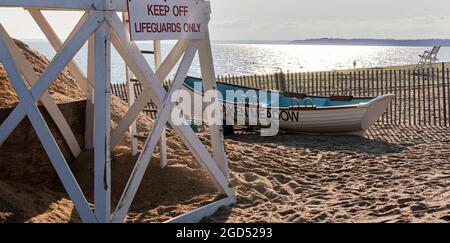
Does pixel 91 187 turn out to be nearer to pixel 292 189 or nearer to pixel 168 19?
pixel 168 19

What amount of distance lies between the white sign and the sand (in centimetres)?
209

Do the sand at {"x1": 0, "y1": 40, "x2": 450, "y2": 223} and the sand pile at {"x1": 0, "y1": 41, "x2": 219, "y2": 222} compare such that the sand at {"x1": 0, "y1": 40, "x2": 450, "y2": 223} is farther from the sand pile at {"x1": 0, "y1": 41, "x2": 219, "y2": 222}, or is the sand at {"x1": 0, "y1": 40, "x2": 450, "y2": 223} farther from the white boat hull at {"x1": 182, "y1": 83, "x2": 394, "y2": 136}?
the white boat hull at {"x1": 182, "y1": 83, "x2": 394, "y2": 136}

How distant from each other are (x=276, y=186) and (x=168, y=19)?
10.1ft

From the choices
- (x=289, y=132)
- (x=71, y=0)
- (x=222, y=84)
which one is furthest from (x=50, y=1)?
(x=222, y=84)

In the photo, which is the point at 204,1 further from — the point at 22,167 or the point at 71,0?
the point at 22,167

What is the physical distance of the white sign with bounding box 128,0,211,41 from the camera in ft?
17.4

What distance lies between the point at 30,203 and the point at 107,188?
4.01ft

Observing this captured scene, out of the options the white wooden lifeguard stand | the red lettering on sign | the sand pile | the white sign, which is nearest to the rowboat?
the sand pile

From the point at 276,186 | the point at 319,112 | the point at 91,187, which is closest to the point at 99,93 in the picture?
the point at 91,187

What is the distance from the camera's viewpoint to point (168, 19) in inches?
225

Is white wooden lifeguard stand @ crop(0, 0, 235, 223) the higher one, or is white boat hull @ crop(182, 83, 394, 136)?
white wooden lifeguard stand @ crop(0, 0, 235, 223)

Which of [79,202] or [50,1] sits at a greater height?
[50,1]

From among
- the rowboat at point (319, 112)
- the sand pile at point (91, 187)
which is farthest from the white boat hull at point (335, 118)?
the sand pile at point (91, 187)
